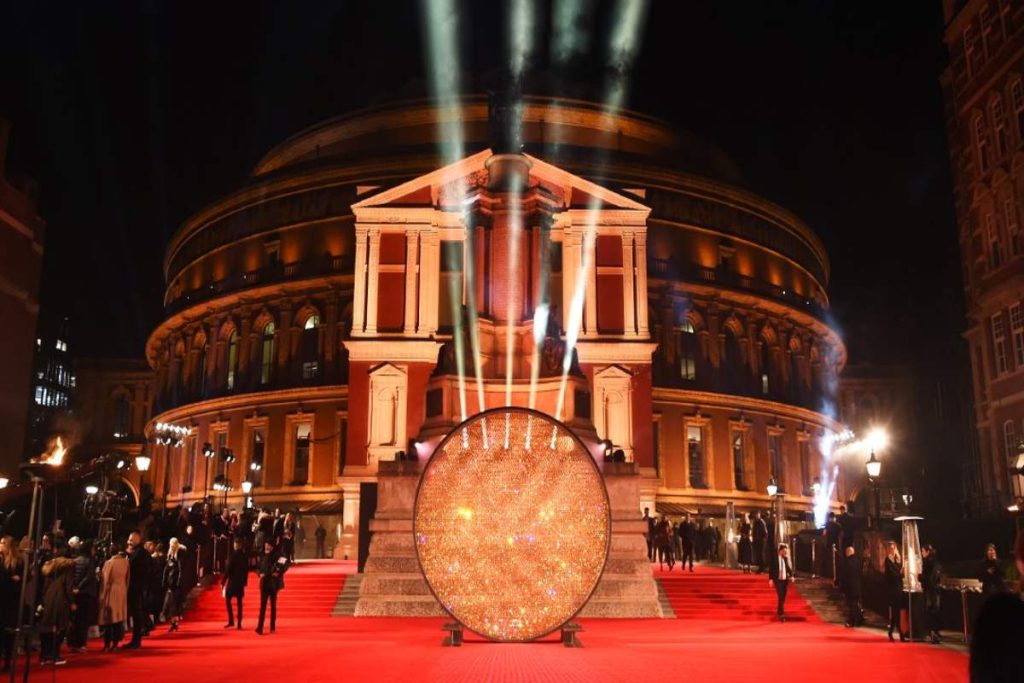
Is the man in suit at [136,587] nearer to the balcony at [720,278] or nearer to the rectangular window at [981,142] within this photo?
the rectangular window at [981,142]

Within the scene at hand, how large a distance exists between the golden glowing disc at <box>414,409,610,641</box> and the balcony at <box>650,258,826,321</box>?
138ft

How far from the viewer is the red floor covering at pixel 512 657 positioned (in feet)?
38.7

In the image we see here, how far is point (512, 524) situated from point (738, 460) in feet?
144

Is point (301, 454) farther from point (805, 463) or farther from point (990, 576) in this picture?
point (990, 576)

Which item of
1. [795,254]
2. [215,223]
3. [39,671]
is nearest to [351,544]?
[39,671]

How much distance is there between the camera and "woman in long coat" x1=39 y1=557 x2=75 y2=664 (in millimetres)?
13594

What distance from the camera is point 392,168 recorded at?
176ft

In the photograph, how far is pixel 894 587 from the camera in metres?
17.6

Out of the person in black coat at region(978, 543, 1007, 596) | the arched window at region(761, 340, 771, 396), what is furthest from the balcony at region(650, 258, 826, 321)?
the person in black coat at region(978, 543, 1007, 596)

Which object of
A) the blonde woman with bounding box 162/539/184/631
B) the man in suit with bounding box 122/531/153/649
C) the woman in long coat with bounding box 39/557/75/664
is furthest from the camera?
the blonde woman with bounding box 162/539/184/631

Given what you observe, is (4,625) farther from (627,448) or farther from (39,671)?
(627,448)

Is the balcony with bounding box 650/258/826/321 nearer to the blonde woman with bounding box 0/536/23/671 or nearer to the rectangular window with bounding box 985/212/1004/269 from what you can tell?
the rectangular window with bounding box 985/212/1004/269

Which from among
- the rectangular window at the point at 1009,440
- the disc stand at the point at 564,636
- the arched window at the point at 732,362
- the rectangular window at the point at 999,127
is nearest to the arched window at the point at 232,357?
the arched window at the point at 732,362

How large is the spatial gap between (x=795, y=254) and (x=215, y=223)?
129ft
